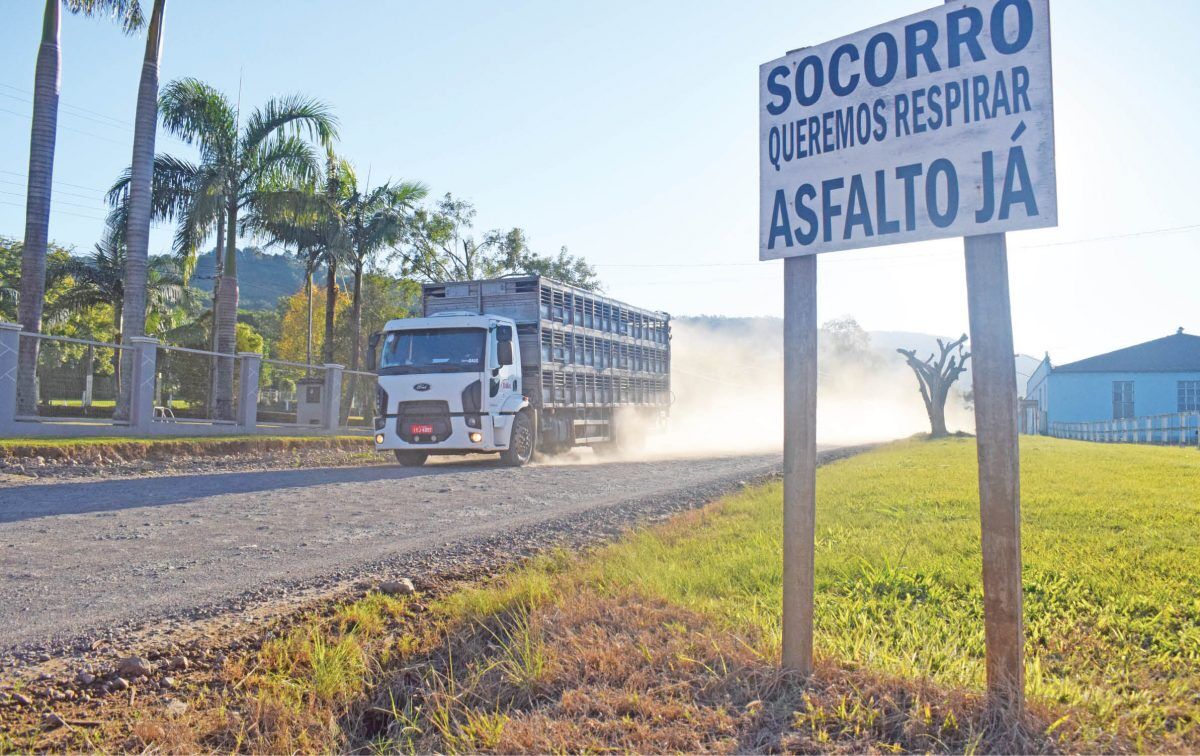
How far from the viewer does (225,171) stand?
2347 centimetres

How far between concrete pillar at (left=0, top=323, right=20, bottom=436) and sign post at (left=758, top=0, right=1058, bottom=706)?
15.0 m

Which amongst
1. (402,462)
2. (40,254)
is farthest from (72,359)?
(402,462)

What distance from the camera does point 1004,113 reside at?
2.95 m

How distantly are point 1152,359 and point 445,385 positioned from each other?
46213 millimetres

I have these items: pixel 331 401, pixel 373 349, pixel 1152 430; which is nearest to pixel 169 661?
pixel 373 349

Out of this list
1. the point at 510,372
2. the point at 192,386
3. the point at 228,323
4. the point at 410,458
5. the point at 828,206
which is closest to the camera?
the point at 828,206

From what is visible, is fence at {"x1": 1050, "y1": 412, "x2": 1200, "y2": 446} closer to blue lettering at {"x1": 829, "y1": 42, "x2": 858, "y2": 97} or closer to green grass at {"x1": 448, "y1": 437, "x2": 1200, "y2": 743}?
green grass at {"x1": 448, "y1": 437, "x2": 1200, "y2": 743}

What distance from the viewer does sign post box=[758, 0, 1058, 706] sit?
2.83 m

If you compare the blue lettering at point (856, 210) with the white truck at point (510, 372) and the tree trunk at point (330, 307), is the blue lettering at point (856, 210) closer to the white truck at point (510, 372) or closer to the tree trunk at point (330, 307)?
the white truck at point (510, 372)

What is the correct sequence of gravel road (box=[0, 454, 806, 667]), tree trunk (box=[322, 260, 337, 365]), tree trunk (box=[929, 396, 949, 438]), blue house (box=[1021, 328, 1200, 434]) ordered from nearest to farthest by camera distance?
gravel road (box=[0, 454, 806, 667]) → tree trunk (box=[929, 396, 949, 438]) → tree trunk (box=[322, 260, 337, 365]) → blue house (box=[1021, 328, 1200, 434])

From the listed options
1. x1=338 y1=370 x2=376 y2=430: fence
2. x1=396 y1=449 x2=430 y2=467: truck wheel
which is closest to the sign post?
x1=396 y1=449 x2=430 y2=467: truck wheel

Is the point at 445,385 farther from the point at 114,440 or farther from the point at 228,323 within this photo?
the point at 228,323

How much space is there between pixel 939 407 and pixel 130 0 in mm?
27587

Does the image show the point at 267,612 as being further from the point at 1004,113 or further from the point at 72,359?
the point at 72,359
